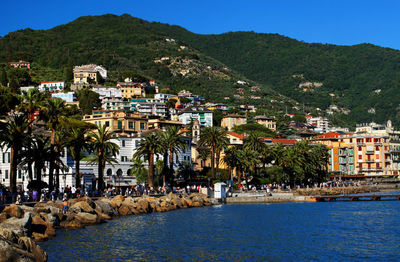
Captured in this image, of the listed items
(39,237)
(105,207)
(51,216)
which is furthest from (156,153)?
(39,237)

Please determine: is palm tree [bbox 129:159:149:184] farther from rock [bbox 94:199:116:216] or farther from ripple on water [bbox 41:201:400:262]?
rock [bbox 94:199:116:216]

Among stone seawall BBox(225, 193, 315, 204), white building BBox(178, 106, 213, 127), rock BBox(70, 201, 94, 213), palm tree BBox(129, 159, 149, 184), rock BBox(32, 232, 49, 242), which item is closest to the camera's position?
rock BBox(32, 232, 49, 242)

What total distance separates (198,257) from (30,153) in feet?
99.4

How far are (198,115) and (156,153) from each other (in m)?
106

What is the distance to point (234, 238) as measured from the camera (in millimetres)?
44156

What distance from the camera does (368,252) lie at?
37656 millimetres

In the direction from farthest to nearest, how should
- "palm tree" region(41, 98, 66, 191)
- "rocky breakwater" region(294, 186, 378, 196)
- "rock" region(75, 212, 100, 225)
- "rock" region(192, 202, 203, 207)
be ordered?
"rocky breakwater" region(294, 186, 378, 196) < "rock" region(192, 202, 203, 207) < "palm tree" region(41, 98, 66, 191) < "rock" region(75, 212, 100, 225)

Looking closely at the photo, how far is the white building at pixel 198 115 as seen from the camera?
186 metres

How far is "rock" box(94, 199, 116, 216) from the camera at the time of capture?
184 feet

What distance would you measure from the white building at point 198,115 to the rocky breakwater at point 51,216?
357 ft

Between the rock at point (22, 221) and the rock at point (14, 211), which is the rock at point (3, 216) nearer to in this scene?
the rock at point (14, 211)

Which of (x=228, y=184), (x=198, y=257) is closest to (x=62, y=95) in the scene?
(x=228, y=184)

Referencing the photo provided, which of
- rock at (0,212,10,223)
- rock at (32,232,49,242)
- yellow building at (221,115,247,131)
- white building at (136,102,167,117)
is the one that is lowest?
rock at (32,232,49,242)

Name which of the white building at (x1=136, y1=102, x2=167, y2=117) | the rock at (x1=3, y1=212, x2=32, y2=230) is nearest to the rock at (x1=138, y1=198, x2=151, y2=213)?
the rock at (x1=3, y1=212, x2=32, y2=230)
